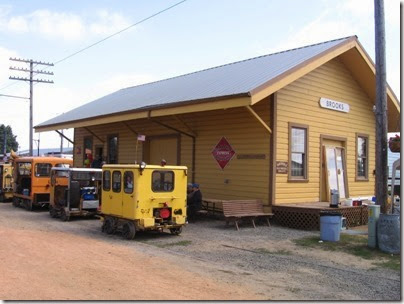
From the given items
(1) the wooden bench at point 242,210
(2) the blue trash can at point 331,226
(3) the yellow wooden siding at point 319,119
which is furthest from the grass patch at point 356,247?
(3) the yellow wooden siding at point 319,119

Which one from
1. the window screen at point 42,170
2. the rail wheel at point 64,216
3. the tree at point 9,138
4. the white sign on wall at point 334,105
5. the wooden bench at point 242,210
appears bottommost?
the rail wheel at point 64,216

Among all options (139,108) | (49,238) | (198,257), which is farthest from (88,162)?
(198,257)

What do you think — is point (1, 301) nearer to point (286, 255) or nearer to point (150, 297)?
point (150, 297)

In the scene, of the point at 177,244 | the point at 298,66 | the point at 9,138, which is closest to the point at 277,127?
the point at 298,66

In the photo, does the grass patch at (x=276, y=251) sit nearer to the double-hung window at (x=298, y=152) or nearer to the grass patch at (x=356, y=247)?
the grass patch at (x=356, y=247)

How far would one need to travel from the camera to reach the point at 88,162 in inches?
842

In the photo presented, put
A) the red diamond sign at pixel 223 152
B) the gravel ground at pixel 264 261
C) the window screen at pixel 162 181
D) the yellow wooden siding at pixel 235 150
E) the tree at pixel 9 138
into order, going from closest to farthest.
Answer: the gravel ground at pixel 264 261
the window screen at pixel 162 181
the yellow wooden siding at pixel 235 150
the red diamond sign at pixel 223 152
the tree at pixel 9 138

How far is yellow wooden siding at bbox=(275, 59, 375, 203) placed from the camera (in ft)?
45.5

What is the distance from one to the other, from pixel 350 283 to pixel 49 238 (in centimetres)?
694

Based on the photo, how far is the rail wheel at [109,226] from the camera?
37.6 ft

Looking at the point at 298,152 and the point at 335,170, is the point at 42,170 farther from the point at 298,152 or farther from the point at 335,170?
the point at 335,170

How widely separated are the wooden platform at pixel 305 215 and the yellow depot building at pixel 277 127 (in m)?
0.44

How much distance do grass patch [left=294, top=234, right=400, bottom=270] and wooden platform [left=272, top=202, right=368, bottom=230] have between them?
1.16 meters

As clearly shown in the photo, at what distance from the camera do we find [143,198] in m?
10.5
